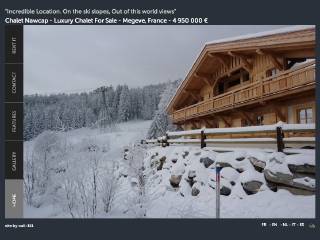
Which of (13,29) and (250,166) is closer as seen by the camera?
(13,29)

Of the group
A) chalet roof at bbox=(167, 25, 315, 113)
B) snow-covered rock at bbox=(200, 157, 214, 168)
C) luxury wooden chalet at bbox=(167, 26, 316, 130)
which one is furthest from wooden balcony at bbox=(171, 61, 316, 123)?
snow-covered rock at bbox=(200, 157, 214, 168)

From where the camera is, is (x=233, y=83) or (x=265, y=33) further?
(x=233, y=83)

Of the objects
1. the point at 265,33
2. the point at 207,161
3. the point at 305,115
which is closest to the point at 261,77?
the point at 265,33

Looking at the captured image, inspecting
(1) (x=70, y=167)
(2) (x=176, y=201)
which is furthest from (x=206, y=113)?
(1) (x=70, y=167)

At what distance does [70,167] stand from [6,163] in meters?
3.42

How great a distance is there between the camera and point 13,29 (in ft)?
19.2

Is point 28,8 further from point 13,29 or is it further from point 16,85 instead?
point 16,85

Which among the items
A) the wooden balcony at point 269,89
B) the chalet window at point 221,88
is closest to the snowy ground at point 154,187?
the wooden balcony at point 269,89

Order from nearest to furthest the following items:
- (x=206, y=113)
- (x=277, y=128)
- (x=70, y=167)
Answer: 1. (x=277, y=128)
2. (x=70, y=167)
3. (x=206, y=113)

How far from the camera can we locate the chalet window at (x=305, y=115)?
37.8ft

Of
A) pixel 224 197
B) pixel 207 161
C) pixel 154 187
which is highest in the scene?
pixel 207 161

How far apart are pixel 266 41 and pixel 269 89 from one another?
205cm

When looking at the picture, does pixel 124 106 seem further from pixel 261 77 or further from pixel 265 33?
pixel 265 33

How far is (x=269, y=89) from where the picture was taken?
1243cm
